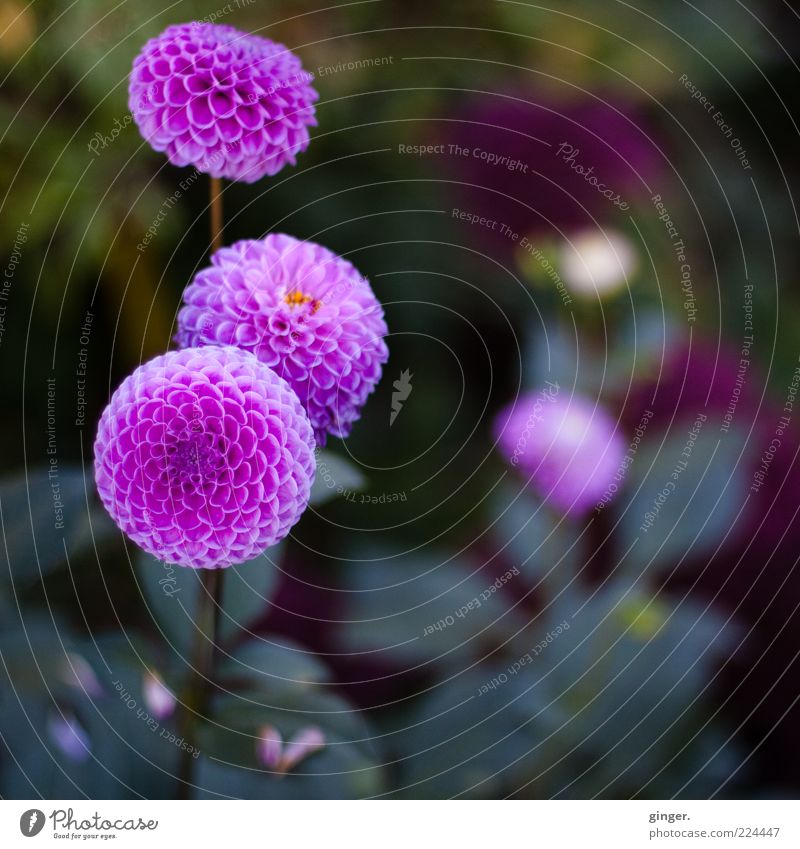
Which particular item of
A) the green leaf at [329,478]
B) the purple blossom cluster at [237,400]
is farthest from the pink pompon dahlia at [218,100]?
the green leaf at [329,478]

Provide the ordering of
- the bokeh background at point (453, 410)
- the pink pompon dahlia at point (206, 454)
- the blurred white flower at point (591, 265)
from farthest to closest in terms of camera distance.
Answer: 1. the blurred white flower at point (591, 265)
2. the bokeh background at point (453, 410)
3. the pink pompon dahlia at point (206, 454)

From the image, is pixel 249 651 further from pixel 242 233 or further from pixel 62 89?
pixel 62 89

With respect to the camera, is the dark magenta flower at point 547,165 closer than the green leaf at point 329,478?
No

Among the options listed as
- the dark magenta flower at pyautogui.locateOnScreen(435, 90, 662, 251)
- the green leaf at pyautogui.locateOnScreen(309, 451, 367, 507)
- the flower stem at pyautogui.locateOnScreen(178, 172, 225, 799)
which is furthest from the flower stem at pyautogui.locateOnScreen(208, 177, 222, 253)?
the dark magenta flower at pyautogui.locateOnScreen(435, 90, 662, 251)

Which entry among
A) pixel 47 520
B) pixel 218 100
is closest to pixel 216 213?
pixel 218 100

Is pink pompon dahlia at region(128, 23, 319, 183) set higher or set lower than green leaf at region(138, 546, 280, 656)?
higher

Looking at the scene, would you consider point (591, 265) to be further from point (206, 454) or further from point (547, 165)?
point (206, 454)

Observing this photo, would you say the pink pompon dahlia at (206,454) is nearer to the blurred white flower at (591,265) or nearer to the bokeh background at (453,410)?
the bokeh background at (453,410)

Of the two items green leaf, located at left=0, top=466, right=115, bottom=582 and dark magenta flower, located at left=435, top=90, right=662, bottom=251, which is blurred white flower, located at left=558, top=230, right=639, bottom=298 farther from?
green leaf, located at left=0, top=466, right=115, bottom=582
